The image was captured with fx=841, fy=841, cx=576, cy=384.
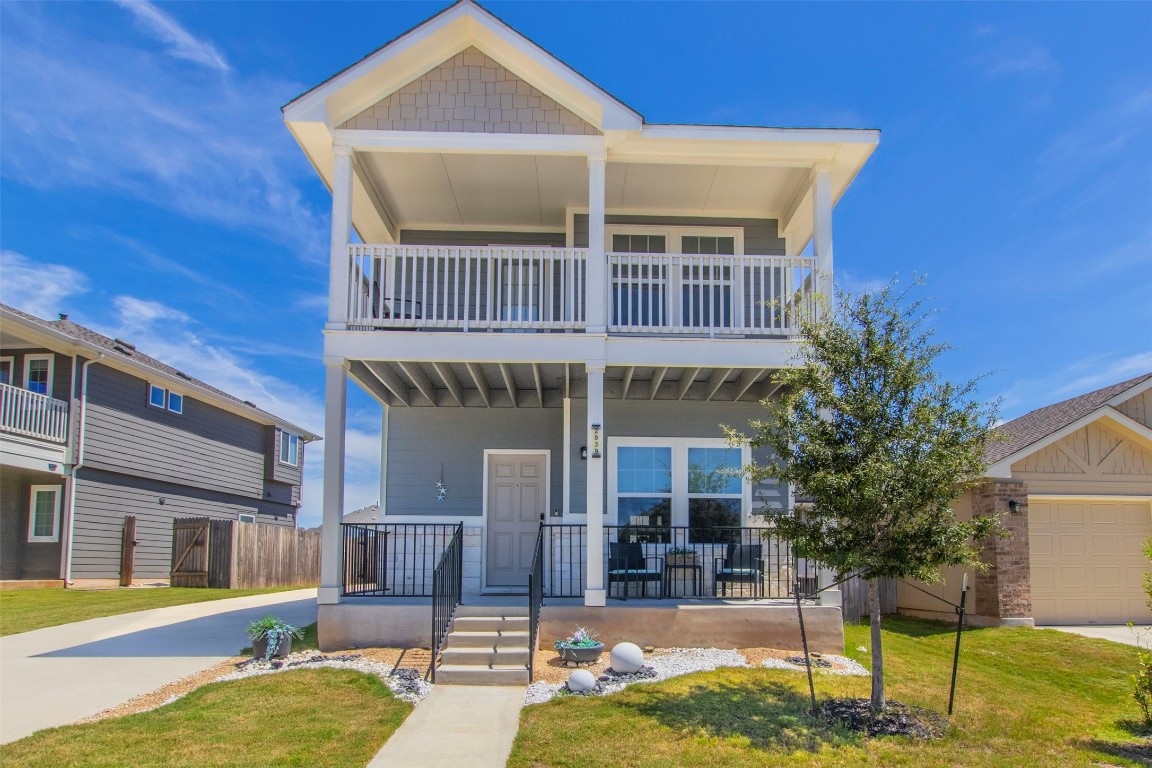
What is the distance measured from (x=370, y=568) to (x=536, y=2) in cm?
876

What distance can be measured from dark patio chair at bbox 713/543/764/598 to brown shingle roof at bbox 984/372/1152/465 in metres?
4.88

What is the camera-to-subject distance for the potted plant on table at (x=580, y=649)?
29.7 ft

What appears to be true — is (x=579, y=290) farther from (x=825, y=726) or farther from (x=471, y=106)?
(x=825, y=726)

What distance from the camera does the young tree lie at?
7.14 metres

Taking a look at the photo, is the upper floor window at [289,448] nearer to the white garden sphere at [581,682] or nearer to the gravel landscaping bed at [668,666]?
the gravel landscaping bed at [668,666]

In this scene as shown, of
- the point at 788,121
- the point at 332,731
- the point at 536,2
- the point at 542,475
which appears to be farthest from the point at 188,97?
the point at 332,731

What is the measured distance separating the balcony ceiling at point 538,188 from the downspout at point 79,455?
9.27 m

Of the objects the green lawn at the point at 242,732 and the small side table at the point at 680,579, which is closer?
the green lawn at the point at 242,732

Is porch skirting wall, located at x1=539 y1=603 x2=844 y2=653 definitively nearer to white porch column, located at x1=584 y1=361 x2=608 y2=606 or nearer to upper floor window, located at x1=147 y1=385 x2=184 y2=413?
white porch column, located at x1=584 y1=361 x2=608 y2=606

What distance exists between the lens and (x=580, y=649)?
9.02m

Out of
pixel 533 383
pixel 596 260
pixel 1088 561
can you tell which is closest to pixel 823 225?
pixel 596 260

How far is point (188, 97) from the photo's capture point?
15180 mm

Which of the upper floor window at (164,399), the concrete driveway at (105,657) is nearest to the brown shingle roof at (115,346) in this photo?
the upper floor window at (164,399)

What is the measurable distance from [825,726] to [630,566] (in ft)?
14.6
